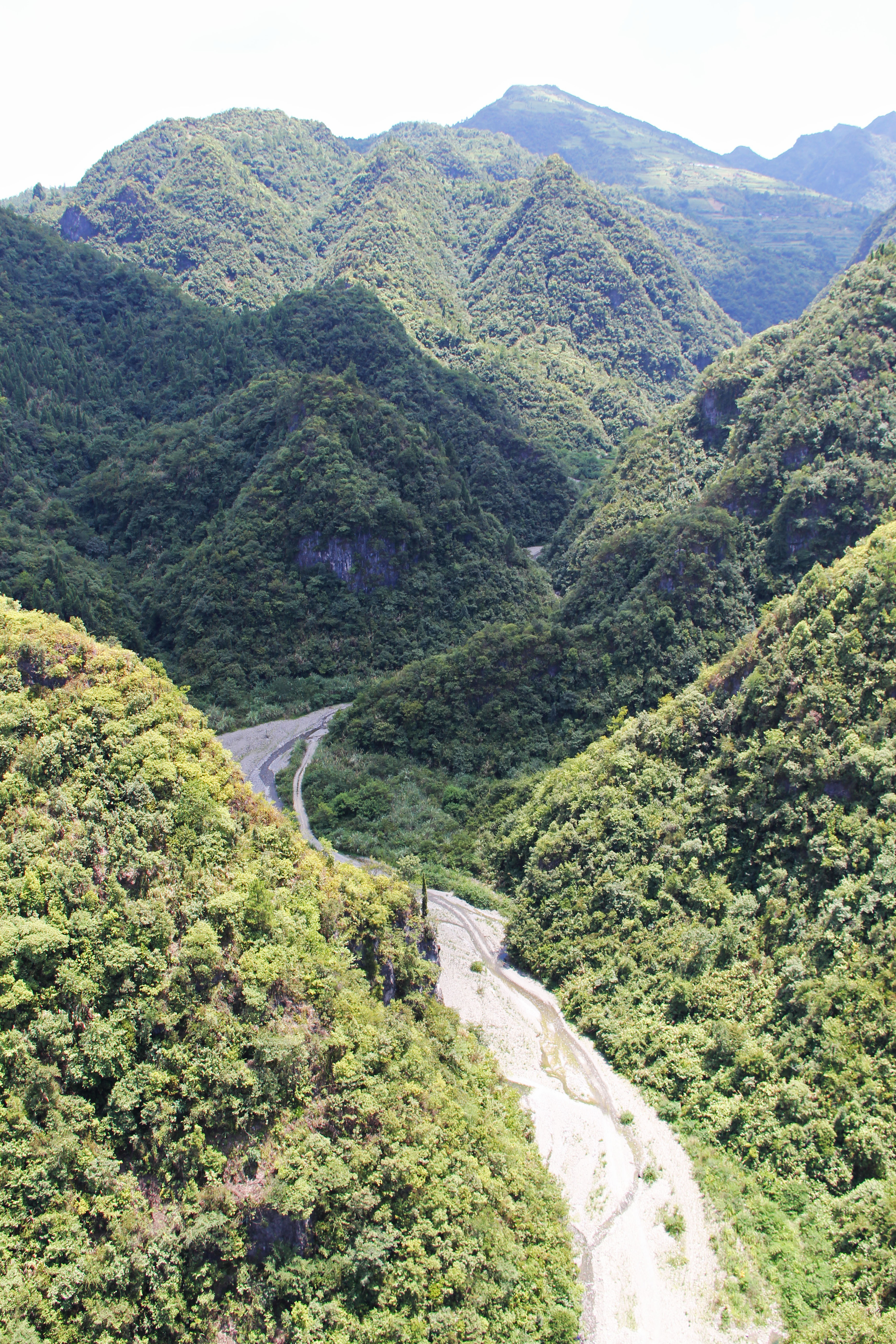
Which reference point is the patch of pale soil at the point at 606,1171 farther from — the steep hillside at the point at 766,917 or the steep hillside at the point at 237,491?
the steep hillside at the point at 237,491

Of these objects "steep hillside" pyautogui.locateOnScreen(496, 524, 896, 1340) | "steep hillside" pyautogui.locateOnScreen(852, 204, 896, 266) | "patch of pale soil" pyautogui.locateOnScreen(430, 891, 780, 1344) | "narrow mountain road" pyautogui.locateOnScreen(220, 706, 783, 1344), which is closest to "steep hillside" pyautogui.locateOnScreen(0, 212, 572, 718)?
"steep hillside" pyautogui.locateOnScreen(496, 524, 896, 1340)

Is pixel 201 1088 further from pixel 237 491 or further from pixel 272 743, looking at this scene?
pixel 237 491

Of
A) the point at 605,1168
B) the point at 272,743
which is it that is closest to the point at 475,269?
the point at 272,743

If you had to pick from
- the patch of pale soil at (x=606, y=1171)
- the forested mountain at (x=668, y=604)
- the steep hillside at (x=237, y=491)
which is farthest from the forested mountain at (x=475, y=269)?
the patch of pale soil at (x=606, y=1171)

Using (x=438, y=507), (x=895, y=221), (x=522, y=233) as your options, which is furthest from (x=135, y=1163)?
(x=895, y=221)

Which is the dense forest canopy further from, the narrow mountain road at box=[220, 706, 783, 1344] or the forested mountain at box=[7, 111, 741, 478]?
the forested mountain at box=[7, 111, 741, 478]

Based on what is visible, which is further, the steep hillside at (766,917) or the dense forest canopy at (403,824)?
the steep hillside at (766,917)

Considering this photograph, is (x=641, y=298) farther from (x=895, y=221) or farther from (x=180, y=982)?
(x=180, y=982)
